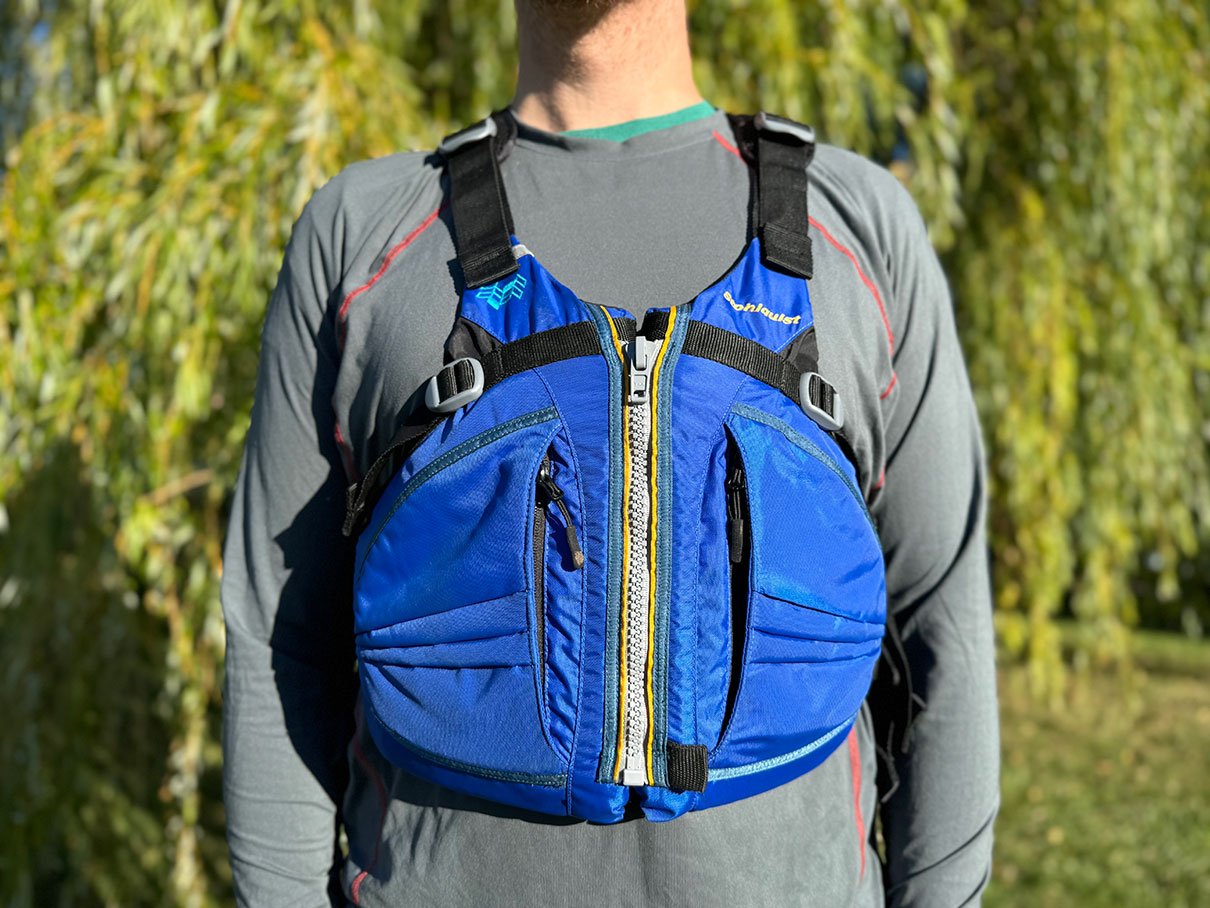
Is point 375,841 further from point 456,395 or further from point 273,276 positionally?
point 273,276

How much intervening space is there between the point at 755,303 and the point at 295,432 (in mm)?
515

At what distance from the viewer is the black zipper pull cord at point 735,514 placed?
108 cm

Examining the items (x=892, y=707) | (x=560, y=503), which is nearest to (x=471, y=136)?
(x=560, y=503)

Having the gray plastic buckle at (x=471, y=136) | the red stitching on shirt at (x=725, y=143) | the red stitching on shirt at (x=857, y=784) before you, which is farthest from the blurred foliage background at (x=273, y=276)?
the red stitching on shirt at (x=857, y=784)

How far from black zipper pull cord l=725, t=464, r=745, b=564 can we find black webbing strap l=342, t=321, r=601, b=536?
0.18 metres

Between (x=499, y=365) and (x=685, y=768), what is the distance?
422mm

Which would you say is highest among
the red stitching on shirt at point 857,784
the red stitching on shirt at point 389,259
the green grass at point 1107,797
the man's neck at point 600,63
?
the man's neck at point 600,63

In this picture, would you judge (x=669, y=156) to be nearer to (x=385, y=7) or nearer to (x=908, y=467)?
(x=908, y=467)

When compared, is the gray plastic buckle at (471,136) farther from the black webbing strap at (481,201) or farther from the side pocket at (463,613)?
the side pocket at (463,613)

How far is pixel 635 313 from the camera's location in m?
1.18

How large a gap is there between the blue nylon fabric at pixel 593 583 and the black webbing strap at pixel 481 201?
3cm

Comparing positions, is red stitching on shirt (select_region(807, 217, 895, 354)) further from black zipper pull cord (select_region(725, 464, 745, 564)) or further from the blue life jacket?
black zipper pull cord (select_region(725, 464, 745, 564))

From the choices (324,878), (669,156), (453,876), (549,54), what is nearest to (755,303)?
(669,156)

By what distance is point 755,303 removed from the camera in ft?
3.78
